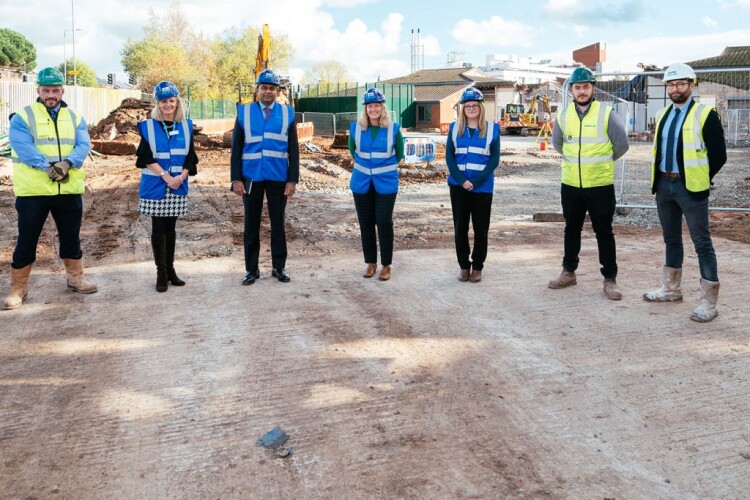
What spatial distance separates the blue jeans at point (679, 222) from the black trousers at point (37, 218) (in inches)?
203

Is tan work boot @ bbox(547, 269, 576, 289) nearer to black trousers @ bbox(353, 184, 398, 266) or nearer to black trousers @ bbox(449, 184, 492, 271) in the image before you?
black trousers @ bbox(449, 184, 492, 271)

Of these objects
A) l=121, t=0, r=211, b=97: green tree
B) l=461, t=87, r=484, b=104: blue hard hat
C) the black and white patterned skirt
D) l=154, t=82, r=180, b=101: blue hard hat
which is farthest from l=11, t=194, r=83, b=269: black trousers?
l=121, t=0, r=211, b=97: green tree

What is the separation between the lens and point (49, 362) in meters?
5.04

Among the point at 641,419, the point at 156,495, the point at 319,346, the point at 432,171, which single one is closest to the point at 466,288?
the point at 319,346

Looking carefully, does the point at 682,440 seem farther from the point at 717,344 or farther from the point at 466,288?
the point at 466,288

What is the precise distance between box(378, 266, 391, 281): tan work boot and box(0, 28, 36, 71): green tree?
300 ft

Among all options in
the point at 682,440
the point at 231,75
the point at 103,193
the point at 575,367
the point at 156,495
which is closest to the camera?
the point at 156,495

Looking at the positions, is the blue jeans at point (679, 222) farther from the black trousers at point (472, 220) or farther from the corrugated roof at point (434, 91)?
the corrugated roof at point (434, 91)

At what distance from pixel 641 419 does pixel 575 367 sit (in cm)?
83

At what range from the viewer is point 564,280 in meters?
7.12

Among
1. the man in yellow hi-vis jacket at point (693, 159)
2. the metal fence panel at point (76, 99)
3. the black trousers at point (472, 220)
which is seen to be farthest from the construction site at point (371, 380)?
the metal fence panel at point (76, 99)

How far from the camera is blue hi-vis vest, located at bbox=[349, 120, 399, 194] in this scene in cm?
737

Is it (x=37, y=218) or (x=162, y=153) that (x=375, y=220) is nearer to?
(x=162, y=153)

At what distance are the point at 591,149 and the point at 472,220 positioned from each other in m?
1.32
